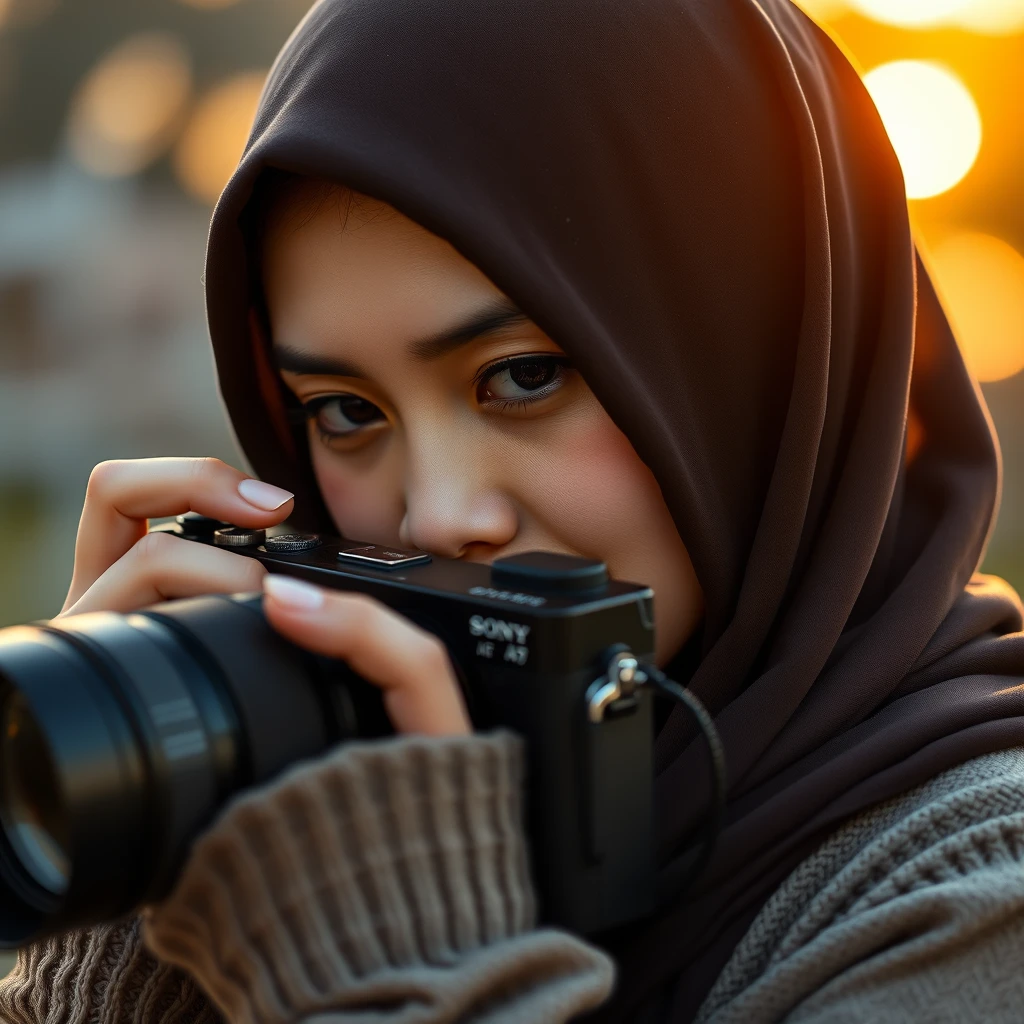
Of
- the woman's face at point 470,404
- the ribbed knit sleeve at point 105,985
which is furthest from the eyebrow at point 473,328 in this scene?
the ribbed knit sleeve at point 105,985

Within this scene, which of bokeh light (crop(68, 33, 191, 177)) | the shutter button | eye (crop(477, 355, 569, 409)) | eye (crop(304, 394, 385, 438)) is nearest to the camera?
the shutter button

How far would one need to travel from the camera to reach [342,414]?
3.60 feet

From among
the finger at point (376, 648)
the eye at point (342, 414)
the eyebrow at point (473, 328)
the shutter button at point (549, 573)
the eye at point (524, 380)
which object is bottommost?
the finger at point (376, 648)

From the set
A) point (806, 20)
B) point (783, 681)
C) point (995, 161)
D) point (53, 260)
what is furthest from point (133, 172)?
point (783, 681)

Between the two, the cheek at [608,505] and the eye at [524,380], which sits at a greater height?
the eye at [524,380]

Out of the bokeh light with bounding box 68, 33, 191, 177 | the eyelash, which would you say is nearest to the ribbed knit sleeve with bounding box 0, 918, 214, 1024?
the eyelash

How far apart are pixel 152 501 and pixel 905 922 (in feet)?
2.26

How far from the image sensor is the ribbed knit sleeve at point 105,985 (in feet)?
3.07

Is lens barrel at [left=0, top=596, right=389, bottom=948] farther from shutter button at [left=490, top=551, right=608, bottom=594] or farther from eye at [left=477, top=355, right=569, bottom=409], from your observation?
eye at [left=477, top=355, right=569, bottom=409]

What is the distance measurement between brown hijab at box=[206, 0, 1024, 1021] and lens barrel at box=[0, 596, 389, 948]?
0.99ft

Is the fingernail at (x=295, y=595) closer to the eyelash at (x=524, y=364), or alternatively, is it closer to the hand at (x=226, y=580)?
the hand at (x=226, y=580)

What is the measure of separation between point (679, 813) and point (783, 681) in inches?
5.0

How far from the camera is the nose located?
0.92m

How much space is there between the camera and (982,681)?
91 cm
